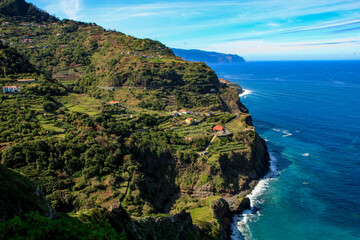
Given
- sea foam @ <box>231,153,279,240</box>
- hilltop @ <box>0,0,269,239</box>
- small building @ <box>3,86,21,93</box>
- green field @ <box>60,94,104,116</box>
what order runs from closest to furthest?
hilltop @ <box>0,0,269,239</box> < sea foam @ <box>231,153,279,240</box> < small building @ <box>3,86,21,93</box> < green field @ <box>60,94,104,116</box>

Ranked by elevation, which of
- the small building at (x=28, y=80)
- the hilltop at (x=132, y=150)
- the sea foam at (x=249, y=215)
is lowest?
the sea foam at (x=249, y=215)

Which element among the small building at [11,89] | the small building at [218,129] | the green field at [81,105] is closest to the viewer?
the small building at [11,89]

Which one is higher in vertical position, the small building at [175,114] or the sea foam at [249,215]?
the small building at [175,114]

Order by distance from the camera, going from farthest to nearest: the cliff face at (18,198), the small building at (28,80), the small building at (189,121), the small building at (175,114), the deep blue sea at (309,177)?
1. the small building at (175,114)
2. the small building at (189,121)
3. the small building at (28,80)
4. the deep blue sea at (309,177)
5. the cliff face at (18,198)

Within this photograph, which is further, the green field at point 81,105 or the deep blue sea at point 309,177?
the green field at point 81,105

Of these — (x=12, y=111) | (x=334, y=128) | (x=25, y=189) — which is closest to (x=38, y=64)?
(x=12, y=111)

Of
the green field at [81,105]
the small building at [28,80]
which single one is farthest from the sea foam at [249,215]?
the small building at [28,80]

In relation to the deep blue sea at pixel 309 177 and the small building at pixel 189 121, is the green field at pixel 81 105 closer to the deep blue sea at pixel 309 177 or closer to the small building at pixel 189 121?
the small building at pixel 189 121

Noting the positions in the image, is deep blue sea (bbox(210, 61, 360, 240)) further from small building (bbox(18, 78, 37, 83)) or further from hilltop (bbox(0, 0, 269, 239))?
small building (bbox(18, 78, 37, 83))

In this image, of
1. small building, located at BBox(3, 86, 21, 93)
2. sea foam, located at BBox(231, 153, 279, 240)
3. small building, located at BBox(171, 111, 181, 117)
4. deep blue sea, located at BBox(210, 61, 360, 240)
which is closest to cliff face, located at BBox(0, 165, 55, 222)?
sea foam, located at BBox(231, 153, 279, 240)

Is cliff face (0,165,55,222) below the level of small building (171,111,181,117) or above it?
above
